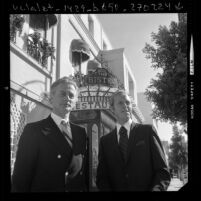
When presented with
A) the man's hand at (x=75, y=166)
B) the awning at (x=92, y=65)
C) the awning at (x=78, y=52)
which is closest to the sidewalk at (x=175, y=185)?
the man's hand at (x=75, y=166)

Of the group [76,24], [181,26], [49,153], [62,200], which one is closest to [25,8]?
[76,24]

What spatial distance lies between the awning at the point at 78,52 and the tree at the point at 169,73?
3.37 ft

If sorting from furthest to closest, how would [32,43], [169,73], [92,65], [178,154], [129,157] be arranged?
[169,73]
[92,65]
[178,154]
[32,43]
[129,157]

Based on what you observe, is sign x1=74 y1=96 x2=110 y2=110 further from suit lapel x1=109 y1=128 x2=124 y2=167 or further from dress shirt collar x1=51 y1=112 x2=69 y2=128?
suit lapel x1=109 y1=128 x2=124 y2=167

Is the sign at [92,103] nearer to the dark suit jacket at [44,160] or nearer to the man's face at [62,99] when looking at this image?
the man's face at [62,99]

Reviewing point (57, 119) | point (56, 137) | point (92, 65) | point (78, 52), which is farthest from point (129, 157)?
point (78, 52)

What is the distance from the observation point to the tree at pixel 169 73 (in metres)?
5.35

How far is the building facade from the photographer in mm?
4707

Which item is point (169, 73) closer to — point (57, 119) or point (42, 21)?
point (57, 119)

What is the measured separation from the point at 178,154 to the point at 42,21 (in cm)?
329

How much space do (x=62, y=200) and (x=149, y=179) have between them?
52.3 inches

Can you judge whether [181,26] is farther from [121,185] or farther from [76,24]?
[121,185]

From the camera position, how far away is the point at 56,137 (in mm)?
4652

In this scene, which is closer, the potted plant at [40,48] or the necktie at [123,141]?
the necktie at [123,141]
